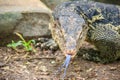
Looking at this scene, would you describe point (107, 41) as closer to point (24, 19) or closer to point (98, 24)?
point (98, 24)

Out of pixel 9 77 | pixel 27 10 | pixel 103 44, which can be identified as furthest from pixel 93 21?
pixel 9 77

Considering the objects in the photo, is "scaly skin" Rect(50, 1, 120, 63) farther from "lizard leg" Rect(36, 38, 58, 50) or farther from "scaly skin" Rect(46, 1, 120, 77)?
"lizard leg" Rect(36, 38, 58, 50)

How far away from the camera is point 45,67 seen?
457cm

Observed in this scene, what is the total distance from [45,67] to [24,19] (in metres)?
1.13

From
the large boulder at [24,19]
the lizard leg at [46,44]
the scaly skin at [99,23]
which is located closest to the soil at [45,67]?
the lizard leg at [46,44]

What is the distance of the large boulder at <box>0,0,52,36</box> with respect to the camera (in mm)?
5195

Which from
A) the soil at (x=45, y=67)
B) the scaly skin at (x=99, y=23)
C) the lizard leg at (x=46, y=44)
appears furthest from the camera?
the lizard leg at (x=46, y=44)

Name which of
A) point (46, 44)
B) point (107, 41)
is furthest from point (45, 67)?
point (107, 41)

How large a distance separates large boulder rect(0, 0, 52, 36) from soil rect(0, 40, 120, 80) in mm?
373

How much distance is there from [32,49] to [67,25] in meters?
1.02

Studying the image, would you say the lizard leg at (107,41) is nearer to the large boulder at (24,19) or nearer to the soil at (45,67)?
the soil at (45,67)

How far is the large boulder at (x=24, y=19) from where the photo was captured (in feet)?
17.0

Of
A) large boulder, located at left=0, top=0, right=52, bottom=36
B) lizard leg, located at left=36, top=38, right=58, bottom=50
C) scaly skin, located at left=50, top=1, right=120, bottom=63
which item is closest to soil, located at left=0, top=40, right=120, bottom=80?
lizard leg, located at left=36, top=38, right=58, bottom=50

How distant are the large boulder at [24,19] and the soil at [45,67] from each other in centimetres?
37
